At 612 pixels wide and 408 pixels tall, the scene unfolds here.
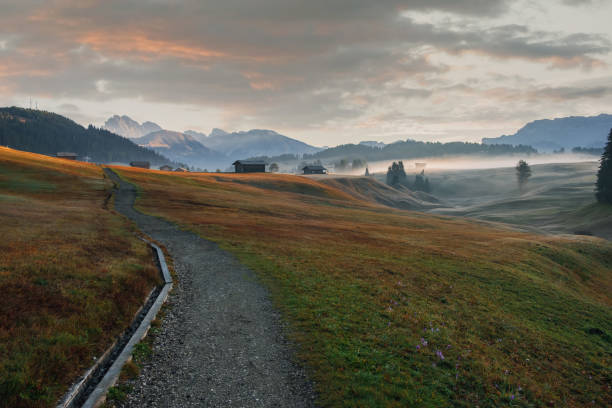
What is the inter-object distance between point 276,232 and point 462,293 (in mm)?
21357

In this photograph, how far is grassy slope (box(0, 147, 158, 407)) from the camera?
9.12 meters

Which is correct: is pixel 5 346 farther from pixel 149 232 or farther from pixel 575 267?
pixel 575 267

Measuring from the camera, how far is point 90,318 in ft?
40.6

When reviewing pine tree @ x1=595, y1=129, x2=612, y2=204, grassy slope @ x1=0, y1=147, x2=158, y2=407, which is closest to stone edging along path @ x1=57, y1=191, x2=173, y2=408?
grassy slope @ x1=0, y1=147, x2=158, y2=407

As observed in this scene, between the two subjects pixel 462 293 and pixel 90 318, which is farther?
pixel 462 293

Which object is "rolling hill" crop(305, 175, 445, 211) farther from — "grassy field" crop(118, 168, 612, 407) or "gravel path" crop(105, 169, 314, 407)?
"gravel path" crop(105, 169, 314, 407)

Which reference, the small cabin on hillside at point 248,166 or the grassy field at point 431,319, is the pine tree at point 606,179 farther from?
the small cabin on hillside at point 248,166

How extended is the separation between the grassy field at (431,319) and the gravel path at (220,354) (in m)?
1.01

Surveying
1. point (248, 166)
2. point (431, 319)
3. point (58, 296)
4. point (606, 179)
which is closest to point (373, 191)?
point (248, 166)

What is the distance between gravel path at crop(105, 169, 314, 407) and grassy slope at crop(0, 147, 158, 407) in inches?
82.1

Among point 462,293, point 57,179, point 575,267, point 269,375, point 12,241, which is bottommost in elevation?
point 575,267

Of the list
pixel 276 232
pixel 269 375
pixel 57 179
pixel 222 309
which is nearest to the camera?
pixel 269 375

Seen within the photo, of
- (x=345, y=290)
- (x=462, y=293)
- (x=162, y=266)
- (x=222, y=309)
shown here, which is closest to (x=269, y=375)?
(x=222, y=309)

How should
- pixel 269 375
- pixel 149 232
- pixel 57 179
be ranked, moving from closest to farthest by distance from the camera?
pixel 269 375
pixel 149 232
pixel 57 179
